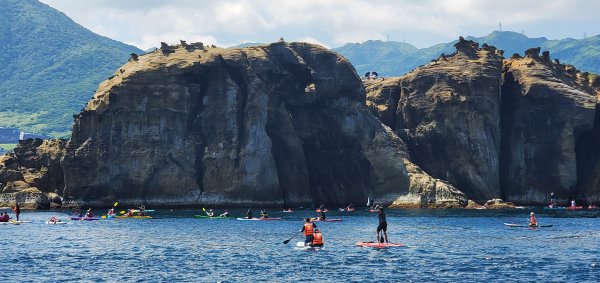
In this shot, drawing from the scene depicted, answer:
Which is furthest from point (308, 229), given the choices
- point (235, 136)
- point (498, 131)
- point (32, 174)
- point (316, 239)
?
point (498, 131)

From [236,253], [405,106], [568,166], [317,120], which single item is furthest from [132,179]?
[236,253]

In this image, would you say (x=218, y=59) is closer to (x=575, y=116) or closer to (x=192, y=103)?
(x=192, y=103)

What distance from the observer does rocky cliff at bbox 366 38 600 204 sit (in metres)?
185

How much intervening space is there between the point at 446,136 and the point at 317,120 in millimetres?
26634

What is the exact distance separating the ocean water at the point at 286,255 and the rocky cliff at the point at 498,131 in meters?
81.4

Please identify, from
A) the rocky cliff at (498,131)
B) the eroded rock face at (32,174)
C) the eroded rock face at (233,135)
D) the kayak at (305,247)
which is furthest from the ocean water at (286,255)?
the rocky cliff at (498,131)

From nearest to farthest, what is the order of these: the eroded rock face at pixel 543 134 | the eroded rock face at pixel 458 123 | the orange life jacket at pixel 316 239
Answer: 1. the orange life jacket at pixel 316 239
2. the eroded rock face at pixel 458 123
3. the eroded rock face at pixel 543 134

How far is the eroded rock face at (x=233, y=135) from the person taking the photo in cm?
17125

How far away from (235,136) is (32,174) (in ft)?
132

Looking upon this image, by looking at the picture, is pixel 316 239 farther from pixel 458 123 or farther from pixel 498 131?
pixel 498 131

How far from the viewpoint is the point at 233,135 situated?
175m

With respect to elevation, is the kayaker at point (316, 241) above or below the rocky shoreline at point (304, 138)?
below

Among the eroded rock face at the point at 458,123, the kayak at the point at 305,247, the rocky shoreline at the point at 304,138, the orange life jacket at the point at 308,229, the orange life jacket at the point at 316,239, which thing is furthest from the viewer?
the eroded rock face at the point at 458,123

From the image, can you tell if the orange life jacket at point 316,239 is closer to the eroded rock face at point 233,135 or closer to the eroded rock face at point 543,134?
the eroded rock face at point 233,135
